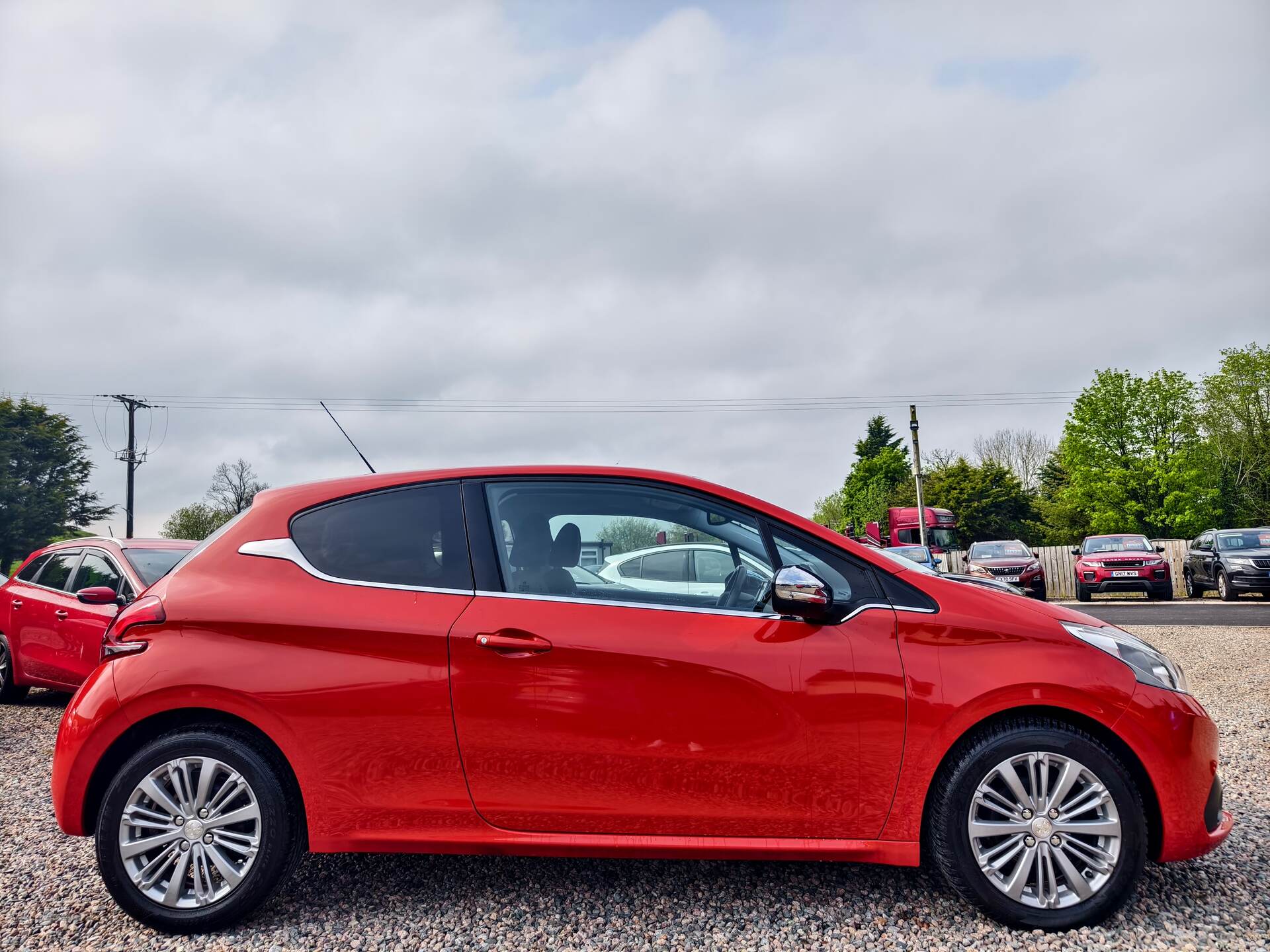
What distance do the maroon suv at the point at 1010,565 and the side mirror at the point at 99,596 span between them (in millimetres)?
17595

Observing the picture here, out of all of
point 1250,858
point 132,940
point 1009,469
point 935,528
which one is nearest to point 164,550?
point 132,940

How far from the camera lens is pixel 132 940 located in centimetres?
305

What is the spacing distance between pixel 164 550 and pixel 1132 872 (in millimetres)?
7315

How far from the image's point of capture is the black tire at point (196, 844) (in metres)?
3.07

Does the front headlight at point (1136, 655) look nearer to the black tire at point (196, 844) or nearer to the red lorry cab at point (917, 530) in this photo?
the black tire at point (196, 844)

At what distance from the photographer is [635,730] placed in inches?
118

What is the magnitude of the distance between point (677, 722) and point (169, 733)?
6.06ft

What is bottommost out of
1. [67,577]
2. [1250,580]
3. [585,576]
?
[1250,580]

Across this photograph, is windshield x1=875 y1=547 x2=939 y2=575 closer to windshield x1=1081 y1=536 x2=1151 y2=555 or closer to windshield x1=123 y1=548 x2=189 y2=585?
windshield x1=123 y1=548 x2=189 y2=585

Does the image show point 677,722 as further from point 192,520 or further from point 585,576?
point 192,520

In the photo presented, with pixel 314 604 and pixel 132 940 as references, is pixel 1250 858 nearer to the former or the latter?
pixel 314 604

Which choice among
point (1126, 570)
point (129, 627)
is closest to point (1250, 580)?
point (1126, 570)

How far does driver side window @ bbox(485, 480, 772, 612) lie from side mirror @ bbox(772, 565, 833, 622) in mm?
150

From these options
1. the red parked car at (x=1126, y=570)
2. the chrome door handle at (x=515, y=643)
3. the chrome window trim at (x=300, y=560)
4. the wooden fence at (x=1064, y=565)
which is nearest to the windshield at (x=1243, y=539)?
the red parked car at (x=1126, y=570)
